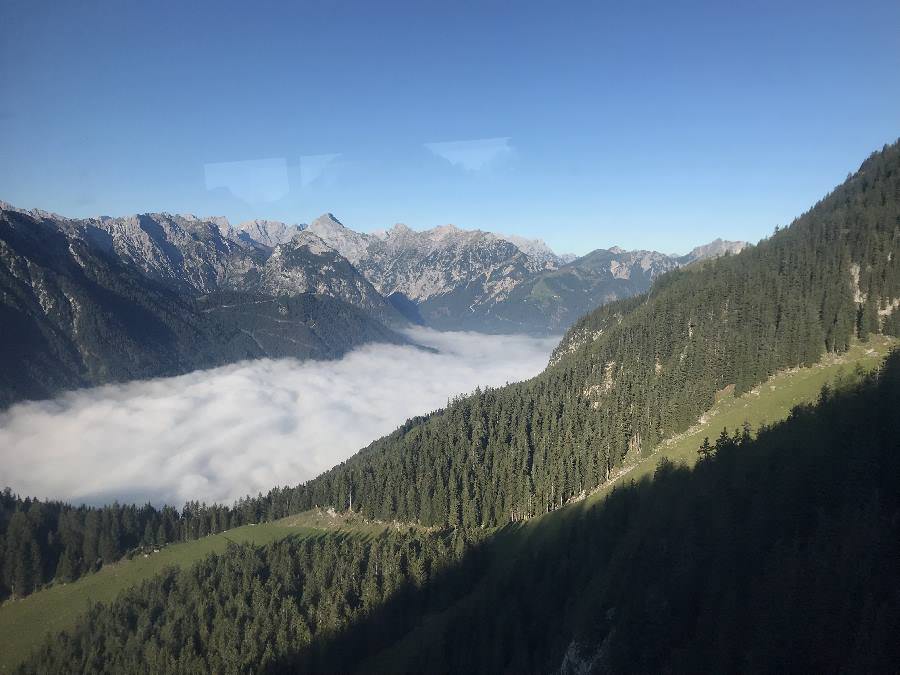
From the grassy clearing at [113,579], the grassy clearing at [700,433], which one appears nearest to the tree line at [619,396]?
the grassy clearing at [700,433]

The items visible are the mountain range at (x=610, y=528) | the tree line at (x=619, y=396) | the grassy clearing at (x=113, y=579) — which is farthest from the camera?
the grassy clearing at (x=113, y=579)

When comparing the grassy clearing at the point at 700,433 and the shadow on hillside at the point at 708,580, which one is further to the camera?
the grassy clearing at the point at 700,433

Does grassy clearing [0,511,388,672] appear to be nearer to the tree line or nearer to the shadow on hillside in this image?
the tree line

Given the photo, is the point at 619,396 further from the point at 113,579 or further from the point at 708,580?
the point at 113,579

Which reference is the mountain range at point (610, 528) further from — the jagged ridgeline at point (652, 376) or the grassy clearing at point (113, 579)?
the grassy clearing at point (113, 579)

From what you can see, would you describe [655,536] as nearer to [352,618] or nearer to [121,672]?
[352,618]
